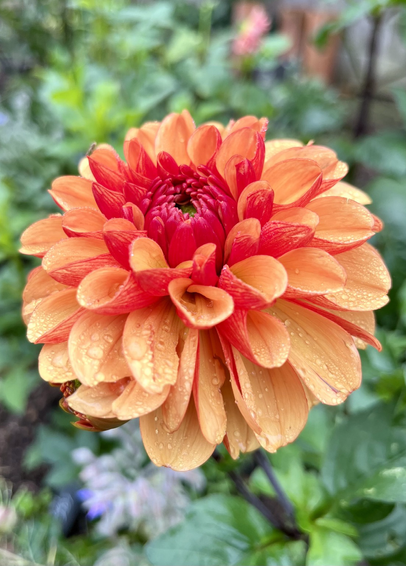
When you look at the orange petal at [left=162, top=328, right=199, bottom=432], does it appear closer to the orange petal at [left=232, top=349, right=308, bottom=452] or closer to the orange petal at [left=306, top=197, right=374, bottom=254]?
the orange petal at [left=232, top=349, right=308, bottom=452]

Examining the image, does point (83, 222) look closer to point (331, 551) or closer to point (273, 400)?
point (273, 400)

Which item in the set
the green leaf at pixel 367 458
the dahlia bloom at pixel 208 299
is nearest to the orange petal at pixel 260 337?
the dahlia bloom at pixel 208 299

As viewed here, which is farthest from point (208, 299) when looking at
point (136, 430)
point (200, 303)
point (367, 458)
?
point (136, 430)

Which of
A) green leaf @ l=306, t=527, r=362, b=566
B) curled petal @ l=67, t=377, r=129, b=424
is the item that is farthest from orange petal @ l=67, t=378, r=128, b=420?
green leaf @ l=306, t=527, r=362, b=566

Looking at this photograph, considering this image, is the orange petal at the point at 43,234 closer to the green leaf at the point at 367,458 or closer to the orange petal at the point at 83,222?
the orange petal at the point at 83,222

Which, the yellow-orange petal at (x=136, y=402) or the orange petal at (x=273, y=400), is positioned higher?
the yellow-orange petal at (x=136, y=402)

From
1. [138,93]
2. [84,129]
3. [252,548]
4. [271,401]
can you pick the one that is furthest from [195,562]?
[138,93]
